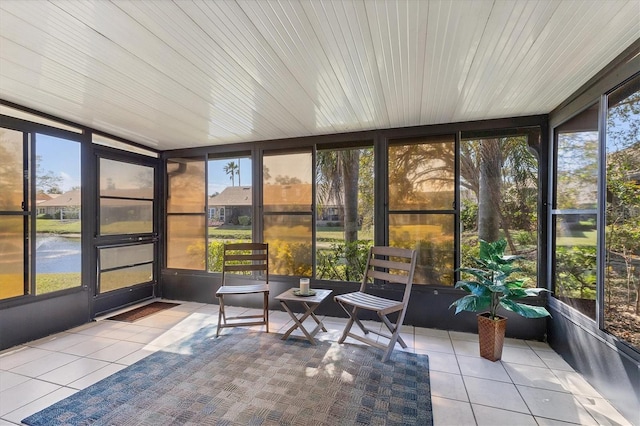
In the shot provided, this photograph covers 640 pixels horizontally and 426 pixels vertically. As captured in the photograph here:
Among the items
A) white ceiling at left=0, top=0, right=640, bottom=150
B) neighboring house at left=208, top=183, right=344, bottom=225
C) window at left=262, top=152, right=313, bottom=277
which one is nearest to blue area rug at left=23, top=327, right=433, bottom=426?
window at left=262, top=152, right=313, bottom=277

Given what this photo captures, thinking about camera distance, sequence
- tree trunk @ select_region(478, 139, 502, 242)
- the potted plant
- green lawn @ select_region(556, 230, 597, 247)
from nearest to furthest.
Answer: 1. green lawn @ select_region(556, 230, 597, 247)
2. the potted plant
3. tree trunk @ select_region(478, 139, 502, 242)

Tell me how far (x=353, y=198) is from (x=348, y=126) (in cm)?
97

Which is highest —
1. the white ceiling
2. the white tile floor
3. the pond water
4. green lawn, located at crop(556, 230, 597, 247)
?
the white ceiling

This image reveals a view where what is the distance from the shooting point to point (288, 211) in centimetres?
423

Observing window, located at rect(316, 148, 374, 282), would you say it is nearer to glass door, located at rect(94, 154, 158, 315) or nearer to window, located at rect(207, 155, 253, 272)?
window, located at rect(207, 155, 253, 272)

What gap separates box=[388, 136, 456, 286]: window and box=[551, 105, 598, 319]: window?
39.2 inches

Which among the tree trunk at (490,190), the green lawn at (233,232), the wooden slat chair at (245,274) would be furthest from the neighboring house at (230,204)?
the tree trunk at (490,190)

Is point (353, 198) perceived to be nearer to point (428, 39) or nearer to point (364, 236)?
point (364, 236)

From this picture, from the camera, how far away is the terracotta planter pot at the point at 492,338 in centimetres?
267

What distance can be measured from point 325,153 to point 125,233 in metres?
3.18

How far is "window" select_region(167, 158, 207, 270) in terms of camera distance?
183 inches

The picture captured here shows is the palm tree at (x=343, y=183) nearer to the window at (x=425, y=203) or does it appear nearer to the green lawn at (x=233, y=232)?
the green lawn at (x=233, y=232)

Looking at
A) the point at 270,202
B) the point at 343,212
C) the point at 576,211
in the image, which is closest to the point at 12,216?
the point at 270,202

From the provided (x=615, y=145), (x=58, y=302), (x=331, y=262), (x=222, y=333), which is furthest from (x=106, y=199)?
(x=615, y=145)
